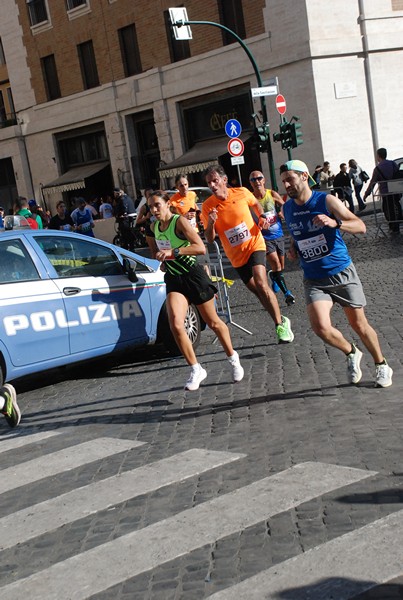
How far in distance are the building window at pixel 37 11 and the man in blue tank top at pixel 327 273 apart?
3604cm

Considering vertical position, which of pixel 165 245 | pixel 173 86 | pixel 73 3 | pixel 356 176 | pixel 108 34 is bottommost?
pixel 356 176

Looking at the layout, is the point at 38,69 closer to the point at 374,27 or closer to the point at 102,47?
the point at 102,47

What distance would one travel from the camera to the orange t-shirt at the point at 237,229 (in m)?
10.1

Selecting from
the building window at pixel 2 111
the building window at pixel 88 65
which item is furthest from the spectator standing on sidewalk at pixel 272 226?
the building window at pixel 2 111

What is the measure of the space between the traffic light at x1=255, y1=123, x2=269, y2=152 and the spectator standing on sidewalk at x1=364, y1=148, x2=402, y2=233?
682cm

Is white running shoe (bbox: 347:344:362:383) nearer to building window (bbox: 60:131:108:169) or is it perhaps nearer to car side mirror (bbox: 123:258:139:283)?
car side mirror (bbox: 123:258:139:283)

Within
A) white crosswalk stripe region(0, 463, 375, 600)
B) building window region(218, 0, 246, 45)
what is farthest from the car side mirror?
building window region(218, 0, 246, 45)

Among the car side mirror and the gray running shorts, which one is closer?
the gray running shorts

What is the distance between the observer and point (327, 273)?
297 inches

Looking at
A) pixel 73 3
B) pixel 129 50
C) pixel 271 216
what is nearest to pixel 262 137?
pixel 129 50

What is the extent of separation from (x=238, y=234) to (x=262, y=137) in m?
17.8

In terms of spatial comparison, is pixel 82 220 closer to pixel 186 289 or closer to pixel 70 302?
pixel 70 302

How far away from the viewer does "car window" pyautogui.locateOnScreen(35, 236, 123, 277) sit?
9625 millimetres

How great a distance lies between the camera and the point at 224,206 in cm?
1024
